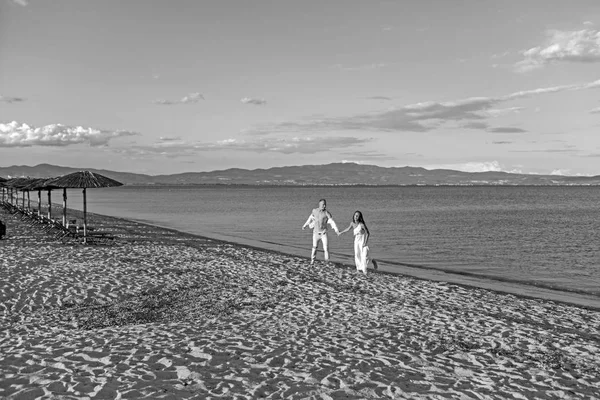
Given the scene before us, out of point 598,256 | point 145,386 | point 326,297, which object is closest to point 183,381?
point 145,386

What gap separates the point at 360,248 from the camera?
15.0 metres

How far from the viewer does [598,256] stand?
23922 mm

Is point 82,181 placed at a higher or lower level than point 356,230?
higher

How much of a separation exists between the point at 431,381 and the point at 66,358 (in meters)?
4.90

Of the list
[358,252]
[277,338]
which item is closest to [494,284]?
[358,252]

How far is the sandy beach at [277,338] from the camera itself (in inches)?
246

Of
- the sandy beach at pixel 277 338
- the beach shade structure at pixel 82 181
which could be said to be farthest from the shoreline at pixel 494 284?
the beach shade structure at pixel 82 181

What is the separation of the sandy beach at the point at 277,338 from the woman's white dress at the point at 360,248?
1.08 m

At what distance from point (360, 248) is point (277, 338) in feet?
23.5

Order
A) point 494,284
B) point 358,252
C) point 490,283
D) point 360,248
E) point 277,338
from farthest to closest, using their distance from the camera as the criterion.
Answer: point 490,283
point 494,284
point 358,252
point 360,248
point 277,338

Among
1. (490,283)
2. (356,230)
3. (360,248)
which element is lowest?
(490,283)

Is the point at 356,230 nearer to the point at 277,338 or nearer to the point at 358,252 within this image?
the point at 358,252

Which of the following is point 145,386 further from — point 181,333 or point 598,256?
point 598,256

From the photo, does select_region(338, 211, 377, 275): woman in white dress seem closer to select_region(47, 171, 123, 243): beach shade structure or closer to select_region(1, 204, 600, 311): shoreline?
select_region(1, 204, 600, 311): shoreline
